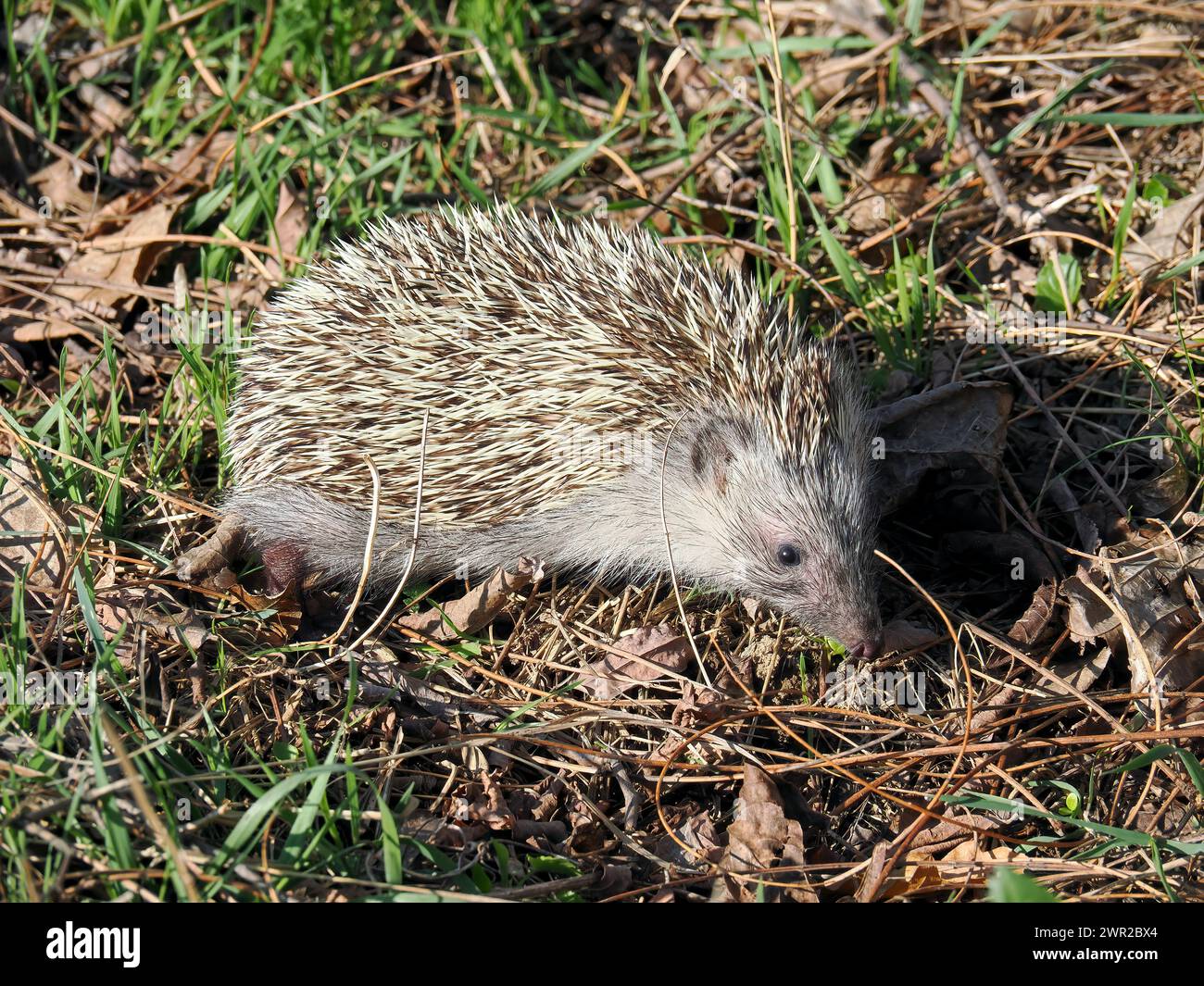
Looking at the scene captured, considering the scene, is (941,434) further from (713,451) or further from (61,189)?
(61,189)

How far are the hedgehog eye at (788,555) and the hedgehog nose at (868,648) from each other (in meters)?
0.42

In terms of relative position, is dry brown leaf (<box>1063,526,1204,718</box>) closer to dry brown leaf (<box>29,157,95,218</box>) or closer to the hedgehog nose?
the hedgehog nose

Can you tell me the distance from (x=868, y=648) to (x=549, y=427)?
1.54 meters

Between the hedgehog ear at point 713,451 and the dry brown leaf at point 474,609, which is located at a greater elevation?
the hedgehog ear at point 713,451

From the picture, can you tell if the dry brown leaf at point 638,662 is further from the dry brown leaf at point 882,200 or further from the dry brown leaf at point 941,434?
the dry brown leaf at point 882,200

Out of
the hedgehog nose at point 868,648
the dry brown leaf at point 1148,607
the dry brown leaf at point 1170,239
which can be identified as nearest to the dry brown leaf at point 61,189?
the hedgehog nose at point 868,648

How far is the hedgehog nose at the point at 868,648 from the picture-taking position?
4.29 m

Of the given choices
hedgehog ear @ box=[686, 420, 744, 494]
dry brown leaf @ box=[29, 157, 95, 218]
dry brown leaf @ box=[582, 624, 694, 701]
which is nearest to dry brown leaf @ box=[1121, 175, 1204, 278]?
hedgehog ear @ box=[686, 420, 744, 494]

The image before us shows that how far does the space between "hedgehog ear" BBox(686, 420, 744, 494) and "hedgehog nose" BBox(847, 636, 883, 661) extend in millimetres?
835

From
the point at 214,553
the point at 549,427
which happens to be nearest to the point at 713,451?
the point at 549,427

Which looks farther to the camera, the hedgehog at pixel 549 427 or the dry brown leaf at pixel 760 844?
the hedgehog at pixel 549 427

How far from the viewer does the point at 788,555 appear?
14.8ft
